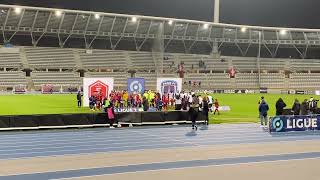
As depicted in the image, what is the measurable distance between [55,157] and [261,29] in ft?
213

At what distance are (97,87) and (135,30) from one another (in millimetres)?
41865

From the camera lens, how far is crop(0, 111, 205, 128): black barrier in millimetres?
21359

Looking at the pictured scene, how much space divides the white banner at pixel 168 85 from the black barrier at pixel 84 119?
16.2 feet

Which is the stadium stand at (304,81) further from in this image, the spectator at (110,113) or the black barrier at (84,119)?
the spectator at (110,113)

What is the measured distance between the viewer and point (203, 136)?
19.3 m

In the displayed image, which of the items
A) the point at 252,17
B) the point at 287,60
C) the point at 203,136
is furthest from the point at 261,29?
the point at 203,136

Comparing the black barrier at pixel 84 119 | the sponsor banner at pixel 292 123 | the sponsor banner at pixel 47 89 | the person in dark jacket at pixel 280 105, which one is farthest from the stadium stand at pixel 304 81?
the sponsor banner at pixel 292 123

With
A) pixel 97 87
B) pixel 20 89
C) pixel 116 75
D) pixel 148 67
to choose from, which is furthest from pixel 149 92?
pixel 148 67

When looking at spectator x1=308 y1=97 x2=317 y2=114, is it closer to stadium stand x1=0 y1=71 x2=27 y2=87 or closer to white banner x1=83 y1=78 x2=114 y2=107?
white banner x1=83 y1=78 x2=114 y2=107

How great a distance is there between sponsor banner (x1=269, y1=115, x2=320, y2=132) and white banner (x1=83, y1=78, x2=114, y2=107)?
36.9 feet

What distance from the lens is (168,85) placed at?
29.9 metres

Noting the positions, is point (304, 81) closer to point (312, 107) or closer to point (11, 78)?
point (11, 78)

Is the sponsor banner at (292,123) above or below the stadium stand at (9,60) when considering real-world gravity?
below

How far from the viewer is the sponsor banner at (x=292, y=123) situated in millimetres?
21172
